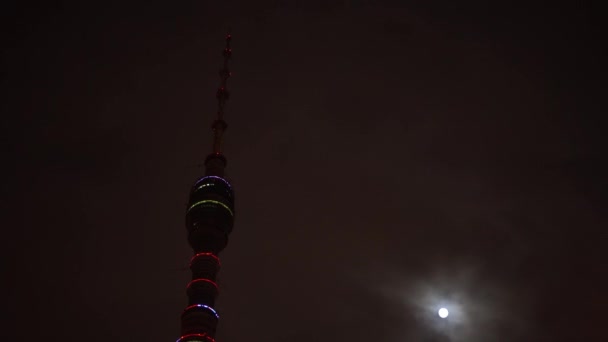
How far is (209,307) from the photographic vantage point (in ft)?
332

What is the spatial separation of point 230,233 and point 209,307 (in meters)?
13.9

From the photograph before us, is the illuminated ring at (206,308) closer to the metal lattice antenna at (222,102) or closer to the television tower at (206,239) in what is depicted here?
the television tower at (206,239)

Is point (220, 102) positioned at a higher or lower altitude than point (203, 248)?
higher

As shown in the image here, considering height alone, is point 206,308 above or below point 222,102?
below

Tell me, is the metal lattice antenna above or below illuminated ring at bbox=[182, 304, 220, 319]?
above

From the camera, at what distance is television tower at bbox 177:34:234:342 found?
99938 mm

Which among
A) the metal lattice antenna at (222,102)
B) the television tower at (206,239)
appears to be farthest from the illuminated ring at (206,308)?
the metal lattice antenna at (222,102)

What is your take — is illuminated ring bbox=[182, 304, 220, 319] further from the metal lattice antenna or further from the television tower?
the metal lattice antenna

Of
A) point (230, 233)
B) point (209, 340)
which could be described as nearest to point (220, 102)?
point (230, 233)

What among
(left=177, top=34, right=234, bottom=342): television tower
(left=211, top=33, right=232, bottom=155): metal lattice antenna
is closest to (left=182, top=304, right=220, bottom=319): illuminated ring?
(left=177, top=34, right=234, bottom=342): television tower

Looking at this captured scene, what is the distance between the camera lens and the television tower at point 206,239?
9994 cm

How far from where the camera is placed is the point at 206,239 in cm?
10662

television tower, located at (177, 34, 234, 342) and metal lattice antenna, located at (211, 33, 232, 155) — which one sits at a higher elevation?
metal lattice antenna, located at (211, 33, 232, 155)

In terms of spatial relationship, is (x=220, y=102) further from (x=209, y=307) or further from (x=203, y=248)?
(x=209, y=307)
